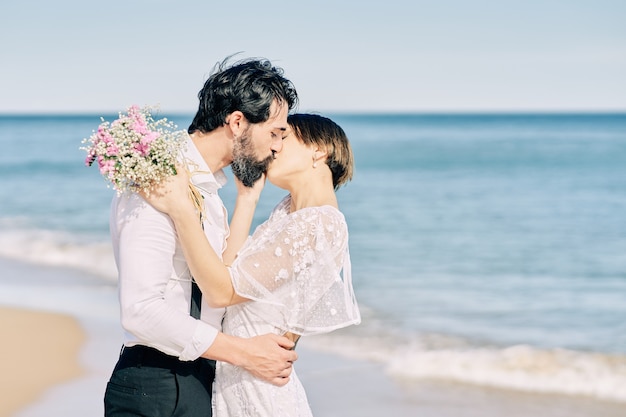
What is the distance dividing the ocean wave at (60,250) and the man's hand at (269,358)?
25.8 feet

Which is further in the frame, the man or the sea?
the sea

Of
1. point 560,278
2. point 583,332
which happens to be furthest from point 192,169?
point 560,278

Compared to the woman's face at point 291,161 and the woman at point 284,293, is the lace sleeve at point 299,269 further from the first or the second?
the woman's face at point 291,161

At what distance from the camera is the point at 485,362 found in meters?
7.57

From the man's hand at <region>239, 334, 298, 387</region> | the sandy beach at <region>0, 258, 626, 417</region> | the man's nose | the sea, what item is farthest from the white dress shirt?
the sea

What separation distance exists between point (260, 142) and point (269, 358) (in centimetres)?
83

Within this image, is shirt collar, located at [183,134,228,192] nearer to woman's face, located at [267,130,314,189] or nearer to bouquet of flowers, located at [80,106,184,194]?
bouquet of flowers, located at [80,106,184,194]

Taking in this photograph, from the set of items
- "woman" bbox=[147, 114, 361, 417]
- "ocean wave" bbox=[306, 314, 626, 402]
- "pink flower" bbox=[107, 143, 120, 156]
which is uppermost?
"pink flower" bbox=[107, 143, 120, 156]

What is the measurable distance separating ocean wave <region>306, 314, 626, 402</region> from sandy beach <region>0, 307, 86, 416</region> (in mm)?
2230

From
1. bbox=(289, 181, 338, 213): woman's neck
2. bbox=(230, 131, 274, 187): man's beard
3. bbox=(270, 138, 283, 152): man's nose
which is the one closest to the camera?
bbox=(230, 131, 274, 187): man's beard

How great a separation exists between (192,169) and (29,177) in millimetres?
26017

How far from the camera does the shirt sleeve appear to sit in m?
2.77

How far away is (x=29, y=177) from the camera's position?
27.5m

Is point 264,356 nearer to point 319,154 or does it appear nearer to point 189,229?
point 189,229
